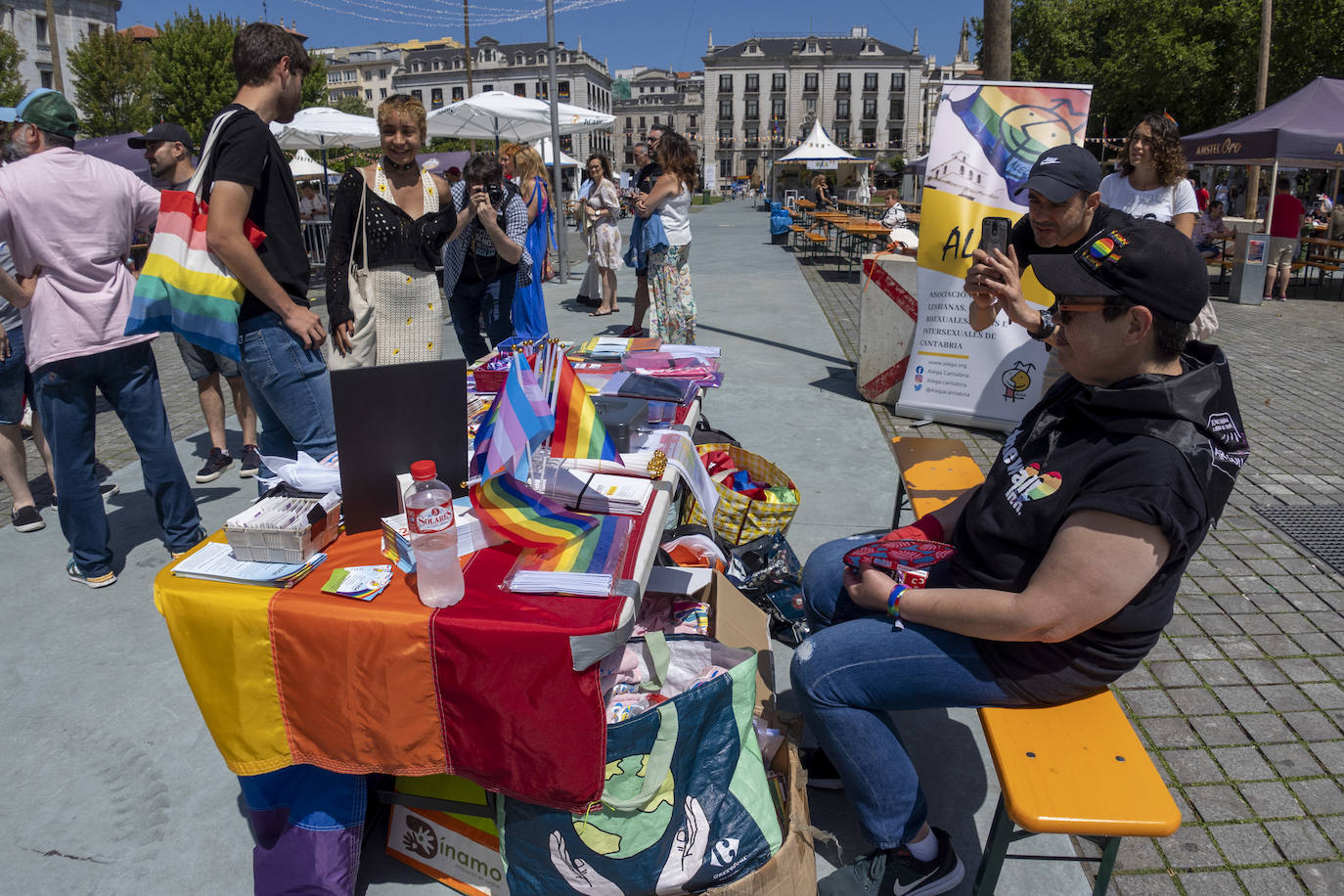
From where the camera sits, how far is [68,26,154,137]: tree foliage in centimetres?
3300

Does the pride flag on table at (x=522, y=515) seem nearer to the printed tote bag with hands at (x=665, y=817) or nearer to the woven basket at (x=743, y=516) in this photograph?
the printed tote bag with hands at (x=665, y=817)

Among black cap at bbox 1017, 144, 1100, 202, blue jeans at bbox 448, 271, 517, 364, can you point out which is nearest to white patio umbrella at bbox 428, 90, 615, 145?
blue jeans at bbox 448, 271, 517, 364

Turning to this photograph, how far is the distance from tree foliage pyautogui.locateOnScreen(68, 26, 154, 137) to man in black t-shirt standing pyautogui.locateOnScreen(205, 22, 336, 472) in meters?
38.1

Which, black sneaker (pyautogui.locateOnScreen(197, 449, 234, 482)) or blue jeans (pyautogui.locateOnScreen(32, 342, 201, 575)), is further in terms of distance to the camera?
black sneaker (pyautogui.locateOnScreen(197, 449, 234, 482))

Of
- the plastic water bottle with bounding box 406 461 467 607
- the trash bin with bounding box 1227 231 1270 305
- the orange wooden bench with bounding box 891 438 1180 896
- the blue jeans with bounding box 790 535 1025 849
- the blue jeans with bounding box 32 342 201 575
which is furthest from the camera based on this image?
the trash bin with bounding box 1227 231 1270 305

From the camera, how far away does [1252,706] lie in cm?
286

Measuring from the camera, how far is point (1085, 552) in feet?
5.42

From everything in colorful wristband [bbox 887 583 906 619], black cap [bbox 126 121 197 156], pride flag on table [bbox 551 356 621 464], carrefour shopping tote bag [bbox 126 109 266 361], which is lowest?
colorful wristband [bbox 887 583 906 619]

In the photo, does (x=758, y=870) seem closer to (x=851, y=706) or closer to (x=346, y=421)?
(x=851, y=706)

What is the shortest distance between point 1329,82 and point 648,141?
10781 mm

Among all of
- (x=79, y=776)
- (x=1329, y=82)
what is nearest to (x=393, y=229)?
(x=79, y=776)

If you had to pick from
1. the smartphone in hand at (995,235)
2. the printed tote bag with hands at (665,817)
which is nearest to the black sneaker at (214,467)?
the printed tote bag with hands at (665,817)

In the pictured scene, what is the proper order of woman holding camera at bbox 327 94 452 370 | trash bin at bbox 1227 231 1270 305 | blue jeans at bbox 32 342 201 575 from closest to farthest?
blue jeans at bbox 32 342 201 575
woman holding camera at bbox 327 94 452 370
trash bin at bbox 1227 231 1270 305

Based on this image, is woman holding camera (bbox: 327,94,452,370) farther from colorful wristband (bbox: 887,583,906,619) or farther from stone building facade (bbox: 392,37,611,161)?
stone building facade (bbox: 392,37,611,161)
